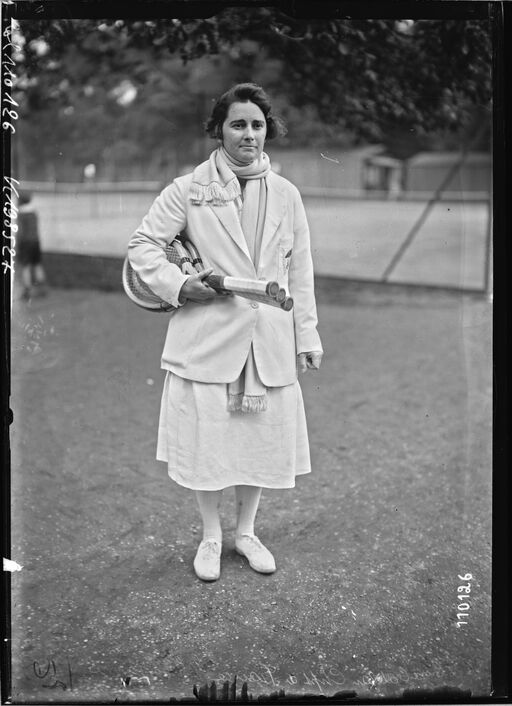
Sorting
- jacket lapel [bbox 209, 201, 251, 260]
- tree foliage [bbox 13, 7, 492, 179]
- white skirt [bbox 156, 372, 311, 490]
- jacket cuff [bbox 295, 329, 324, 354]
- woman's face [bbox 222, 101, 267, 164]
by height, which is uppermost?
tree foliage [bbox 13, 7, 492, 179]

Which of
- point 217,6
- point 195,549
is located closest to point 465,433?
point 195,549

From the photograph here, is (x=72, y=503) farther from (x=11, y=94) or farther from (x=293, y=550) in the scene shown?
(x=11, y=94)

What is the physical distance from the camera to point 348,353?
6195mm

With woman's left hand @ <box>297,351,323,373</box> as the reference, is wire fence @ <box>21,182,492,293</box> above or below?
above

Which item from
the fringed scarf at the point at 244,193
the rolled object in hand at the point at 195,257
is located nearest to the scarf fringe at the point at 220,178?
the fringed scarf at the point at 244,193

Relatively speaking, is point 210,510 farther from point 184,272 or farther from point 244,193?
point 244,193

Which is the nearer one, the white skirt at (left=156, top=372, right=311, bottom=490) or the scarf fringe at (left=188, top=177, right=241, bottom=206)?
the scarf fringe at (left=188, top=177, right=241, bottom=206)

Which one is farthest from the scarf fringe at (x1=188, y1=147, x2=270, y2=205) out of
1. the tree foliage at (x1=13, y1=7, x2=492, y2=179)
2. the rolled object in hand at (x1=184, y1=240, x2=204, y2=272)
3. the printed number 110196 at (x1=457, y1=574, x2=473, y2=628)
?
the printed number 110196 at (x1=457, y1=574, x2=473, y2=628)

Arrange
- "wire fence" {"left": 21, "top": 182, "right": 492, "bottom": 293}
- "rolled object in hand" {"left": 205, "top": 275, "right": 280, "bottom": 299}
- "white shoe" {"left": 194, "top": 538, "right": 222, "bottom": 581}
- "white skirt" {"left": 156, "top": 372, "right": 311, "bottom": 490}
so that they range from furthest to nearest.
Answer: "wire fence" {"left": 21, "top": 182, "right": 492, "bottom": 293} → "white shoe" {"left": 194, "top": 538, "right": 222, "bottom": 581} → "white skirt" {"left": 156, "top": 372, "right": 311, "bottom": 490} → "rolled object in hand" {"left": 205, "top": 275, "right": 280, "bottom": 299}

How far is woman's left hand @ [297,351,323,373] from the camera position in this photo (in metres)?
2.72

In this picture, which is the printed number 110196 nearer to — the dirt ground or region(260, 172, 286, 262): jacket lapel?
the dirt ground

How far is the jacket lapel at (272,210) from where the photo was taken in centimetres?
259

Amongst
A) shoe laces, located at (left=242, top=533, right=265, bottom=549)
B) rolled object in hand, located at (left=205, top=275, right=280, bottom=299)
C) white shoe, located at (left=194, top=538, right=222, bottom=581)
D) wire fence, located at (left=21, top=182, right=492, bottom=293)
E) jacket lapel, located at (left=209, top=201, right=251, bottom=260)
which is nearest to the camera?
Answer: rolled object in hand, located at (left=205, top=275, right=280, bottom=299)

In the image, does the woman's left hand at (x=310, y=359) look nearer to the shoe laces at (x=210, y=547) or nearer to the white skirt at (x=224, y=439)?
the white skirt at (x=224, y=439)
